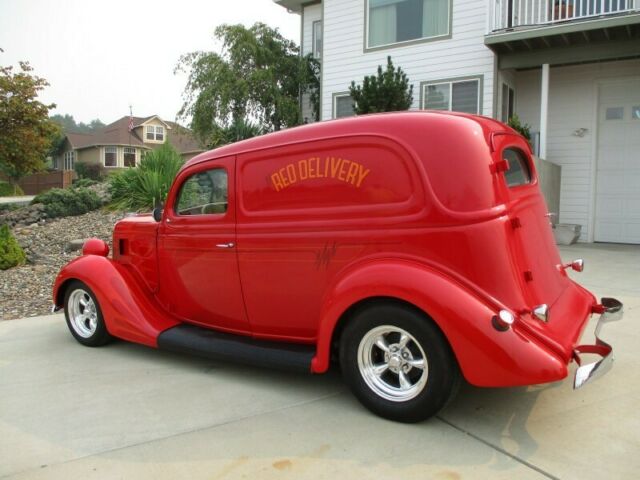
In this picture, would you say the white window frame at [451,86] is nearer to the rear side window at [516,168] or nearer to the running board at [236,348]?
the rear side window at [516,168]

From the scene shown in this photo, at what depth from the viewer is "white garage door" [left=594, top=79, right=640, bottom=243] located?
12164 millimetres

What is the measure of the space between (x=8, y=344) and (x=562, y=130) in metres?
12.1

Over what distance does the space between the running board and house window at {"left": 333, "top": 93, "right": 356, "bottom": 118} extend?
11.6m

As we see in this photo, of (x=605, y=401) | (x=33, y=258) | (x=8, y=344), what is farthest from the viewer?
(x=33, y=258)

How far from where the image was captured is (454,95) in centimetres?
1346

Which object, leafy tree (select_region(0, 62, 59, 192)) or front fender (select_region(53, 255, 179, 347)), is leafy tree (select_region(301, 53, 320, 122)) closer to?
leafy tree (select_region(0, 62, 59, 192))

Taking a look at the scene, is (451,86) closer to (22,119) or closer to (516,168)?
(516,168)

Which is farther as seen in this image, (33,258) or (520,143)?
(33,258)

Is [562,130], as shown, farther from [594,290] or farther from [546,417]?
[546,417]

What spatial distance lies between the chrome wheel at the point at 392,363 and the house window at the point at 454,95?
10.8 m

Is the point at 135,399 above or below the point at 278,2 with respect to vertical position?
below

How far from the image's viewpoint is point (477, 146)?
330 cm

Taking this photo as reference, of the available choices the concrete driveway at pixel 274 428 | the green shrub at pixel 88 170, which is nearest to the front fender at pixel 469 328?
the concrete driveway at pixel 274 428

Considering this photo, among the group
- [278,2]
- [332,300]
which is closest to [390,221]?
[332,300]
